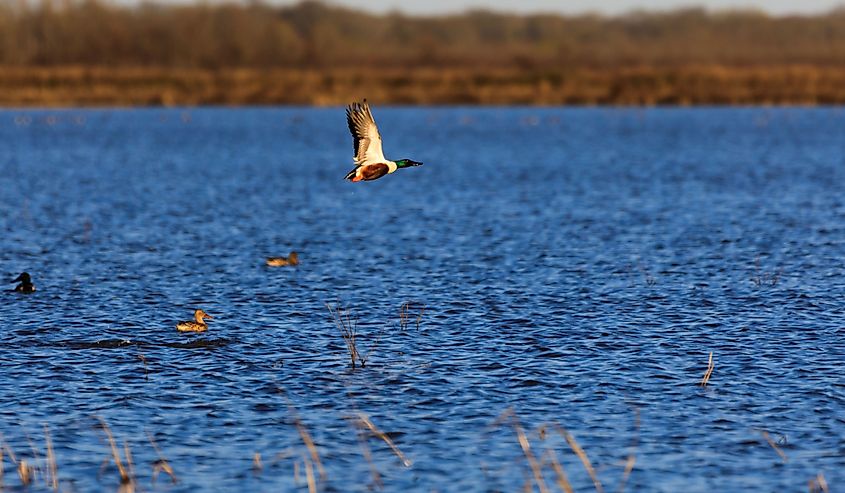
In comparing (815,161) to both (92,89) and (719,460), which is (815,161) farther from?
(92,89)

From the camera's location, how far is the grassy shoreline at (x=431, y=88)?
89.8 m

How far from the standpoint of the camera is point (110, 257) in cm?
2802

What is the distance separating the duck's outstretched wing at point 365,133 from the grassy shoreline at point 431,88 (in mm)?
70625

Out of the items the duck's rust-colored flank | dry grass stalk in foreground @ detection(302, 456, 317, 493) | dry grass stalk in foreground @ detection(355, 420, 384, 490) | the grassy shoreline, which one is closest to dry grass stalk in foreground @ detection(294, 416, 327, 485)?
dry grass stalk in foreground @ detection(302, 456, 317, 493)

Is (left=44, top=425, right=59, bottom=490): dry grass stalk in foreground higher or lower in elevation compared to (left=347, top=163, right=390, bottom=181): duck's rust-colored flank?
lower

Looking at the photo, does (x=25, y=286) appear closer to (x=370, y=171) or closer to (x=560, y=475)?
(x=370, y=171)

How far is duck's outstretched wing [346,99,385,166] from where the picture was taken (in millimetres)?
17484

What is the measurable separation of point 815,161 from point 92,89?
57.8 metres

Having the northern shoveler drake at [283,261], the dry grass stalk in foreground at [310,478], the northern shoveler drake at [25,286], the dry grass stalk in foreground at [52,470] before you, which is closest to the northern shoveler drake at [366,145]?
the dry grass stalk in foreground at [310,478]

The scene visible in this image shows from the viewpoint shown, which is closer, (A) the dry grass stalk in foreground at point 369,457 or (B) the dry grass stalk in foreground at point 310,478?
(B) the dry grass stalk in foreground at point 310,478

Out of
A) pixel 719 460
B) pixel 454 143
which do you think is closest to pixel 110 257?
pixel 719 460

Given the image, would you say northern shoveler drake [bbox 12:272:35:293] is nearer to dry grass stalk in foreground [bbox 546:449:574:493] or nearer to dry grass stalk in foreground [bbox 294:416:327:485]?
dry grass stalk in foreground [bbox 294:416:327:485]

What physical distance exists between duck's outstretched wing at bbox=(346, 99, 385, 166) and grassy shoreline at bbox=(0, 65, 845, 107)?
232 ft

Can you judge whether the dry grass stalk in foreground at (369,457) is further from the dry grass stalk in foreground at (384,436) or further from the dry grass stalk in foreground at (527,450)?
the dry grass stalk in foreground at (527,450)
